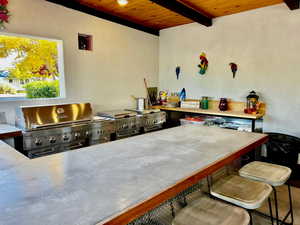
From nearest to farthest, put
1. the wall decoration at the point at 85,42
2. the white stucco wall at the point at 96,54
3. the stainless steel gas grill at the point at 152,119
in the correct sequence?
1. the white stucco wall at the point at 96,54
2. the wall decoration at the point at 85,42
3. the stainless steel gas grill at the point at 152,119

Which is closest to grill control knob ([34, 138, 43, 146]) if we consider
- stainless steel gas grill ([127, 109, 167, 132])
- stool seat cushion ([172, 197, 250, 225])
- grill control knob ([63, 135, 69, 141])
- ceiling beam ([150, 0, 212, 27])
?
grill control knob ([63, 135, 69, 141])

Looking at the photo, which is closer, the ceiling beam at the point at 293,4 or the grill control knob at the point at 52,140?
the grill control knob at the point at 52,140

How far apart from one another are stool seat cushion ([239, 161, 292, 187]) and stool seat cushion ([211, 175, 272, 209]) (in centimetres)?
6

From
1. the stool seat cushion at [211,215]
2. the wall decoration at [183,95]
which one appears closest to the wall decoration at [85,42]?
the wall decoration at [183,95]

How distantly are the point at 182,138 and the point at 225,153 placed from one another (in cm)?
42

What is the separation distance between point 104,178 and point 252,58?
3.15 metres

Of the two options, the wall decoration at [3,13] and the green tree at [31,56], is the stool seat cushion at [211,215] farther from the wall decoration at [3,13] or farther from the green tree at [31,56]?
the wall decoration at [3,13]

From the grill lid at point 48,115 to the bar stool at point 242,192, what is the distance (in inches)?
75.6

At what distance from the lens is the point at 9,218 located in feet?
2.35

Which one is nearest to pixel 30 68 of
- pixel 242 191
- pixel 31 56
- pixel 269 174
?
pixel 31 56

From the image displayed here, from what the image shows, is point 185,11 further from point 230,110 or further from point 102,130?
point 102,130

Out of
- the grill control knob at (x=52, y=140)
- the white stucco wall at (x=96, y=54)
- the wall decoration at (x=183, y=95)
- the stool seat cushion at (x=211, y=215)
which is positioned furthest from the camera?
the wall decoration at (x=183, y=95)

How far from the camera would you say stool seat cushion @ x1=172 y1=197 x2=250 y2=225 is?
116 centimetres

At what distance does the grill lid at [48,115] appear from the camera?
2.45 meters
